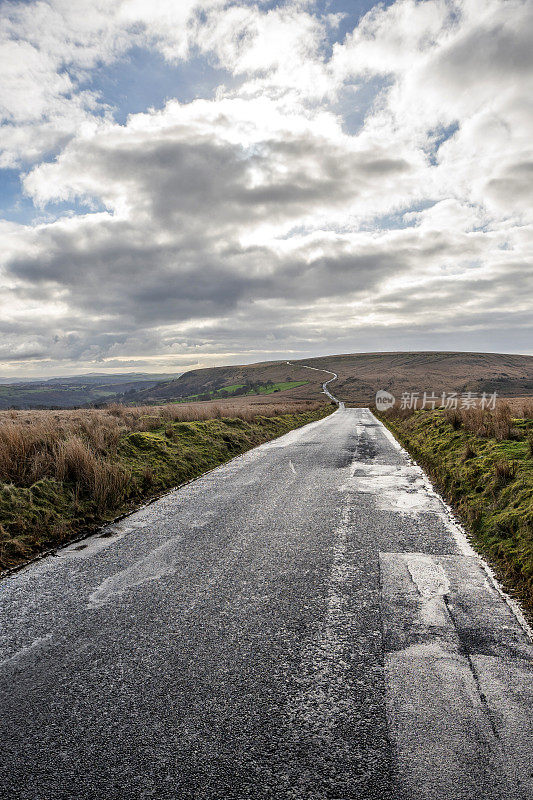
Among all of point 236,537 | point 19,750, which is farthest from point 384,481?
point 19,750

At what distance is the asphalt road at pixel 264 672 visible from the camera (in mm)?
2441

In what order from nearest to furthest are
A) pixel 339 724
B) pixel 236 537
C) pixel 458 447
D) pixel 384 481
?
pixel 339 724 → pixel 236 537 → pixel 384 481 → pixel 458 447

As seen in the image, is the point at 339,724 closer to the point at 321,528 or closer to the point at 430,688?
the point at 430,688

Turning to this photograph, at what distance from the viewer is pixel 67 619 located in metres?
4.17

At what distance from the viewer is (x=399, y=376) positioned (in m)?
128

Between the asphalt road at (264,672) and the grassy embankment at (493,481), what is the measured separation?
17.3 inches

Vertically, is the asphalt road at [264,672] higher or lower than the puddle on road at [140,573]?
higher

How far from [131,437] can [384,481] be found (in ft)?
23.1

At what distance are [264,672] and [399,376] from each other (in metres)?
131

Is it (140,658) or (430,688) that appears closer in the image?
(430,688)
